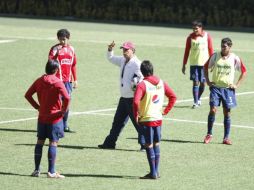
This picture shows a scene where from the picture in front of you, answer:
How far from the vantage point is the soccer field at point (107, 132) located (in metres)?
15.0

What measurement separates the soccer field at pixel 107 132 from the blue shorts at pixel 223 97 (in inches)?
31.2

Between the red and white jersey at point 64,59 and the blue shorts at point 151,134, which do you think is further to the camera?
the red and white jersey at point 64,59

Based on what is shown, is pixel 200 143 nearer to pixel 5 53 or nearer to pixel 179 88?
pixel 179 88

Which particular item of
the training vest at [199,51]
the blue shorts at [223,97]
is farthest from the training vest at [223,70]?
the training vest at [199,51]

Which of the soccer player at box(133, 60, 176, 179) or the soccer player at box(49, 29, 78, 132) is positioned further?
the soccer player at box(49, 29, 78, 132)

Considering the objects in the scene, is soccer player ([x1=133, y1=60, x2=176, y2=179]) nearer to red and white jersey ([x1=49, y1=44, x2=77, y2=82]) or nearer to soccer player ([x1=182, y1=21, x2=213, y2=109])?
red and white jersey ([x1=49, y1=44, x2=77, y2=82])

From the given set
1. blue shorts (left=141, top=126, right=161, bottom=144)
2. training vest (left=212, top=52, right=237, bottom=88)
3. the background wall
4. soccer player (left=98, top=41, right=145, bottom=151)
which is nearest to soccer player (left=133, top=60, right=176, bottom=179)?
blue shorts (left=141, top=126, right=161, bottom=144)

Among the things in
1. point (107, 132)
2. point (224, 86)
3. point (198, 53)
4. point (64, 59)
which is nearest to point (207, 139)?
point (224, 86)

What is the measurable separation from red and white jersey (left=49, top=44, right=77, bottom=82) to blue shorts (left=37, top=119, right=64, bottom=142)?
447 cm

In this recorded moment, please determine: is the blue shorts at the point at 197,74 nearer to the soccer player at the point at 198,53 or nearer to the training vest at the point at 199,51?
the soccer player at the point at 198,53

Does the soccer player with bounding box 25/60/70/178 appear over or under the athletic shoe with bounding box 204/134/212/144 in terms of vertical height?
over

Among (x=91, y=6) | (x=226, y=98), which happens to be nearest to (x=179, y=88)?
(x=226, y=98)

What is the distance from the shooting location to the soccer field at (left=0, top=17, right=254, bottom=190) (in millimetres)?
15039

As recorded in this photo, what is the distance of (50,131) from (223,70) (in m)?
4.96
